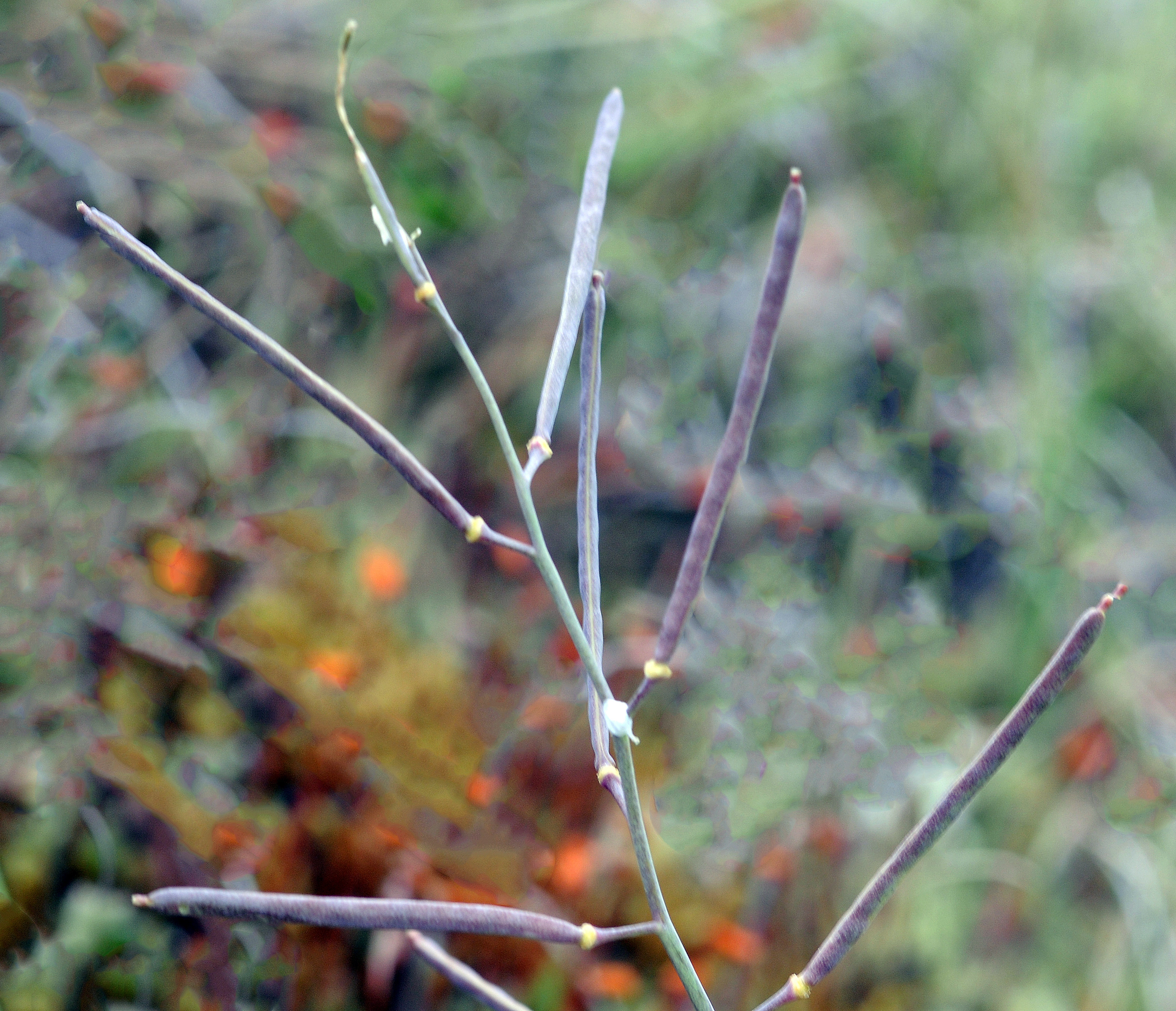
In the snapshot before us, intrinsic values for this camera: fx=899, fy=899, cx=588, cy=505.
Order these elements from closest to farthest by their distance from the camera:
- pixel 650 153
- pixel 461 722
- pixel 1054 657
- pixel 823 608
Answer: pixel 1054 657, pixel 461 722, pixel 823 608, pixel 650 153

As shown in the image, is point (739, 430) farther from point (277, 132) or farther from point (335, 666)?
point (277, 132)

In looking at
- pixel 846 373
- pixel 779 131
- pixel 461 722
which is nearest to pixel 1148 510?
pixel 846 373

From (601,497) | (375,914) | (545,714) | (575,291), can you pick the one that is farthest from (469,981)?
(601,497)

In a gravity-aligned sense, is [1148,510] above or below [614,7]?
below

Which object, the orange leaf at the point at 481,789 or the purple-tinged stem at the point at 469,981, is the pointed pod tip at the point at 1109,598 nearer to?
the purple-tinged stem at the point at 469,981

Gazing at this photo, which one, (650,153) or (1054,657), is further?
(650,153)

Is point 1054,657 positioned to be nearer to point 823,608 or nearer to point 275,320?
point 823,608

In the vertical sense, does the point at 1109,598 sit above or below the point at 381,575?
above

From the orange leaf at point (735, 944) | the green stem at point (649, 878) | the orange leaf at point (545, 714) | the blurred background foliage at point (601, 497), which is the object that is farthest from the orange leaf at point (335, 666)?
the green stem at point (649, 878)
